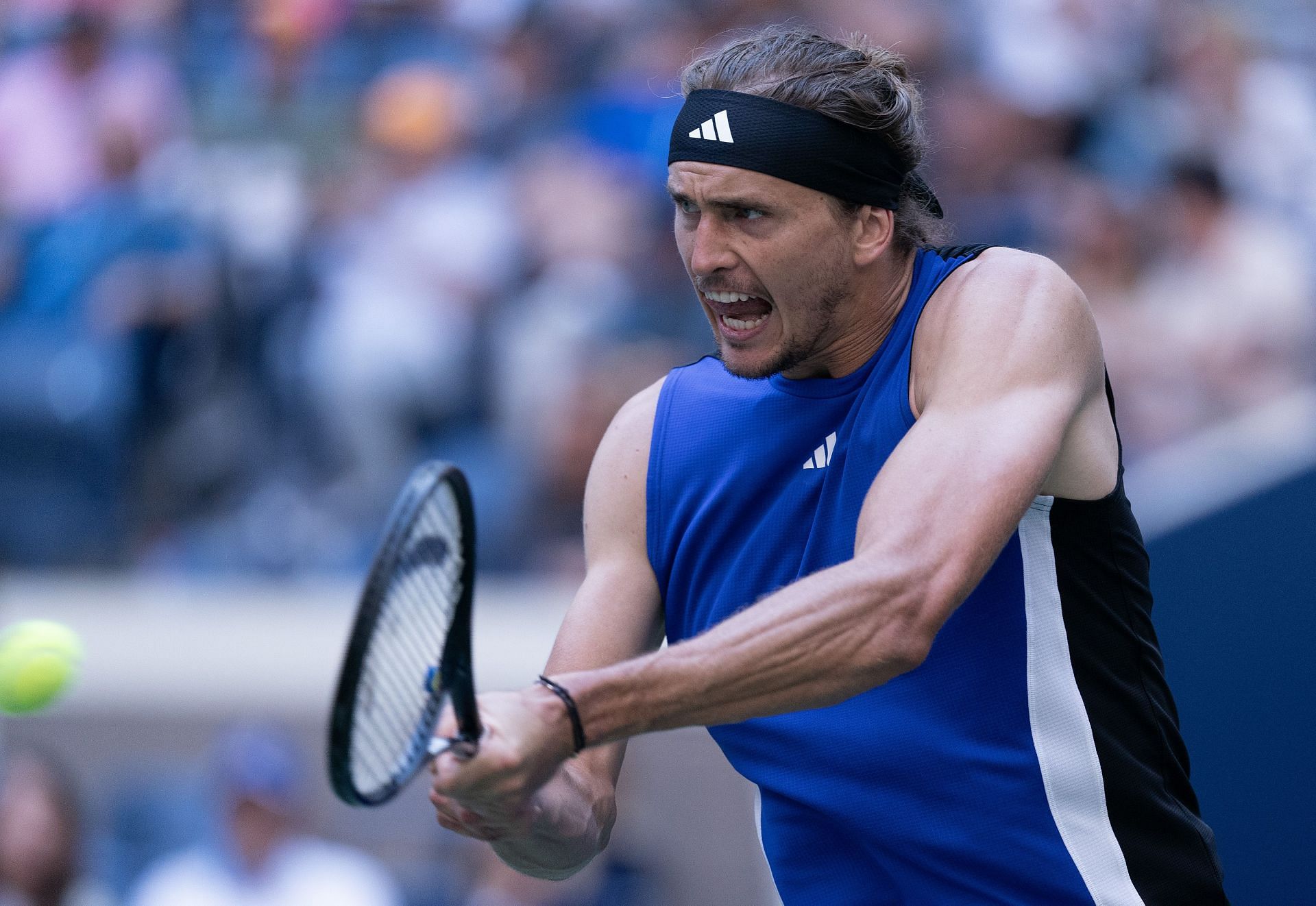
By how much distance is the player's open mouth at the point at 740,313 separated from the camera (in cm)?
256

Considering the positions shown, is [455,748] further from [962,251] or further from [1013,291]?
[962,251]

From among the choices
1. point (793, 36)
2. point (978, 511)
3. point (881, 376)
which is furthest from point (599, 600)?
point (793, 36)

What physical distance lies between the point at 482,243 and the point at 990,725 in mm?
4804

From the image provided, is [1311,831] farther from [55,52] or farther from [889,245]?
[55,52]

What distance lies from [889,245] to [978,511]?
2.03ft

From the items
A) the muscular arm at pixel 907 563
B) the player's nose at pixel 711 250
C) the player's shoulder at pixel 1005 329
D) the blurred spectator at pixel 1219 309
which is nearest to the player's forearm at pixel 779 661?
the muscular arm at pixel 907 563

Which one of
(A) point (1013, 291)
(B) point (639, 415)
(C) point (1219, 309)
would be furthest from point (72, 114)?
(A) point (1013, 291)

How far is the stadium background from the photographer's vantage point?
19.5ft

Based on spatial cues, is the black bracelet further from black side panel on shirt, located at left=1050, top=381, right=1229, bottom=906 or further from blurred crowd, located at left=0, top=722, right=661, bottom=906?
blurred crowd, located at left=0, top=722, right=661, bottom=906

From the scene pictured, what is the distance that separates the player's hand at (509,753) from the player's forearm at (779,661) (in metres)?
0.04

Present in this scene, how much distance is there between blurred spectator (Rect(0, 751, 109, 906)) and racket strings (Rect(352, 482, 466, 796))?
3.83 metres

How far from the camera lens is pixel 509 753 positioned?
6.63 ft

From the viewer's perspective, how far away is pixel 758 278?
2494 millimetres

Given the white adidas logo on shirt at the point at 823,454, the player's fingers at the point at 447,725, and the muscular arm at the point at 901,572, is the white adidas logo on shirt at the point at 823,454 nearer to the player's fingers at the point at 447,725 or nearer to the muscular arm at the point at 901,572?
the muscular arm at the point at 901,572
